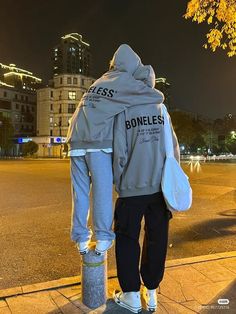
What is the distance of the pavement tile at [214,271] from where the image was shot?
379 cm

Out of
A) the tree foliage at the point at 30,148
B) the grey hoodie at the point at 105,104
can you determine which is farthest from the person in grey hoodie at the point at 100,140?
the tree foliage at the point at 30,148

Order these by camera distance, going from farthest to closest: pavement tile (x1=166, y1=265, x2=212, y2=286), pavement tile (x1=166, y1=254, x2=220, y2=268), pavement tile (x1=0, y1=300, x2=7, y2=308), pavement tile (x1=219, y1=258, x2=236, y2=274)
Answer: pavement tile (x1=166, y1=254, x2=220, y2=268)
pavement tile (x1=219, y1=258, x2=236, y2=274)
pavement tile (x1=166, y1=265, x2=212, y2=286)
pavement tile (x1=0, y1=300, x2=7, y2=308)

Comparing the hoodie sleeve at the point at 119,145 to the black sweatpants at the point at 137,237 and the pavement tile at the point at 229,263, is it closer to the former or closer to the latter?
the black sweatpants at the point at 137,237

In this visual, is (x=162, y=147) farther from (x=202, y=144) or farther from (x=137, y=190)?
(x=202, y=144)

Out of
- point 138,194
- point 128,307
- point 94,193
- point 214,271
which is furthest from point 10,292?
point 214,271

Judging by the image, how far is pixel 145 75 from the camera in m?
3.07

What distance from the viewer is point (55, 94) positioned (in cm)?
7994

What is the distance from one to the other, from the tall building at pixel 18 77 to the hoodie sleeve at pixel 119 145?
111219 mm

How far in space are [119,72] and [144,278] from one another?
5.65ft

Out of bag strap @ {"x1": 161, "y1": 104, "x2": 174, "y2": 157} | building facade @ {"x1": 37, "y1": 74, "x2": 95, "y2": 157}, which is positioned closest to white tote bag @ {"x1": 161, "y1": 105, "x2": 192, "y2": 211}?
bag strap @ {"x1": 161, "y1": 104, "x2": 174, "y2": 157}

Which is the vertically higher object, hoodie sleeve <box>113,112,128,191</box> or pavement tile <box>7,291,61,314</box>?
hoodie sleeve <box>113,112,128,191</box>

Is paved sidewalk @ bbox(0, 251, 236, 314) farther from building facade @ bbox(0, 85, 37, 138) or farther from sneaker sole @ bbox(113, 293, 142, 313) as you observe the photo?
building facade @ bbox(0, 85, 37, 138)

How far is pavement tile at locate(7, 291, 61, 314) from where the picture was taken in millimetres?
3049

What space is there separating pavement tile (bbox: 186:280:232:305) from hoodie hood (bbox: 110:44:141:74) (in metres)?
2.05
